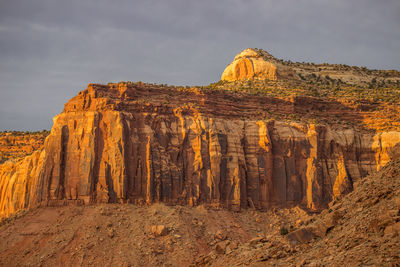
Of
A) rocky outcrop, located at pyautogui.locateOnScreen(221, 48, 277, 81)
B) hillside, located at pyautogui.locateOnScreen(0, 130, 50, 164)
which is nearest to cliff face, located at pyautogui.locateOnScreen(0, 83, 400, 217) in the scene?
hillside, located at pyautogui.locateOnScreen(0, 130, 50, 164)

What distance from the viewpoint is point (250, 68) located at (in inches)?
2761

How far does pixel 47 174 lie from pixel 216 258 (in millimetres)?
20831

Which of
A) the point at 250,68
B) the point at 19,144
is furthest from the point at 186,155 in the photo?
the point at 19,144

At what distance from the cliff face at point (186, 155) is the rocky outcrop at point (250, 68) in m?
9.60

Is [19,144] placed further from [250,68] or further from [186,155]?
[250,68]

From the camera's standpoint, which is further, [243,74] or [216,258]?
[243,74]

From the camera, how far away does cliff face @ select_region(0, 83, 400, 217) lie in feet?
161

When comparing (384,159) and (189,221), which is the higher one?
(384,159)

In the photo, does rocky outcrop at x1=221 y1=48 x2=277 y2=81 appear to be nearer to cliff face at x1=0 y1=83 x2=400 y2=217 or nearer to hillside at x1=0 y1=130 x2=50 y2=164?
cliff face at x1=0 y1=83 x2=400 y2=217

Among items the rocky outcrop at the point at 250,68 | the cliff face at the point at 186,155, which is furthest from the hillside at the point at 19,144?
the rocky outcrop at the point at 250,68

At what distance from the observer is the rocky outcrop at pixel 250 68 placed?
69.4 metres

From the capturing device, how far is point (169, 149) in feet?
169

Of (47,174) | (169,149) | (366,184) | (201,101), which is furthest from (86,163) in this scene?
(366,184)

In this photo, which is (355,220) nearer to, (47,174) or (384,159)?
(47,174)
